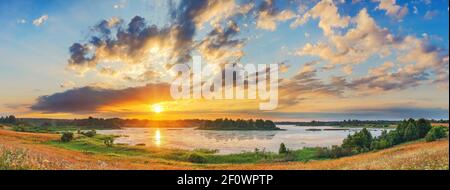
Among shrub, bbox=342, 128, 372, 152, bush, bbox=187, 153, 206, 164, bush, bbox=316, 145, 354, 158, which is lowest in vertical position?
bush, bbox=187, 153, 206, 164

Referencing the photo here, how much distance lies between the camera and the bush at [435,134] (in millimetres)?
28375

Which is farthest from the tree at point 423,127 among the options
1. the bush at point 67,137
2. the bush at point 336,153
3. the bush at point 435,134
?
the bush at point 67,137

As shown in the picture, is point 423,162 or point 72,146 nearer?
point 423,162

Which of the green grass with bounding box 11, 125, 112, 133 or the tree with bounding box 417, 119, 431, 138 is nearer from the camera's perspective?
the tree with bounding box 417, 119, 431, 138

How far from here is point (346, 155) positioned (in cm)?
2652

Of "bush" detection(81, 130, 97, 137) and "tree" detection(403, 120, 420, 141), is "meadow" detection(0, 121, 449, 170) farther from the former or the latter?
"tree" detection(403, 120, 420, 141)

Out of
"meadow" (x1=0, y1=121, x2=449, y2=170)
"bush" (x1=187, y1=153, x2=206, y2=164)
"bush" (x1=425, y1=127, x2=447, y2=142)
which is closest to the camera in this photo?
"meadow" (x1=0, y1=121, x2=449, y2=170)

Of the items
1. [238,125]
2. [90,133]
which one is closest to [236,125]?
[238,125]

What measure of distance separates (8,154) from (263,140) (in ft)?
93.8

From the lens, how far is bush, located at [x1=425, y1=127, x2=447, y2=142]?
28375 mm

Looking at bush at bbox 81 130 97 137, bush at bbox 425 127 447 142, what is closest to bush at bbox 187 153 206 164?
bush at bbox 81 130 97 137
